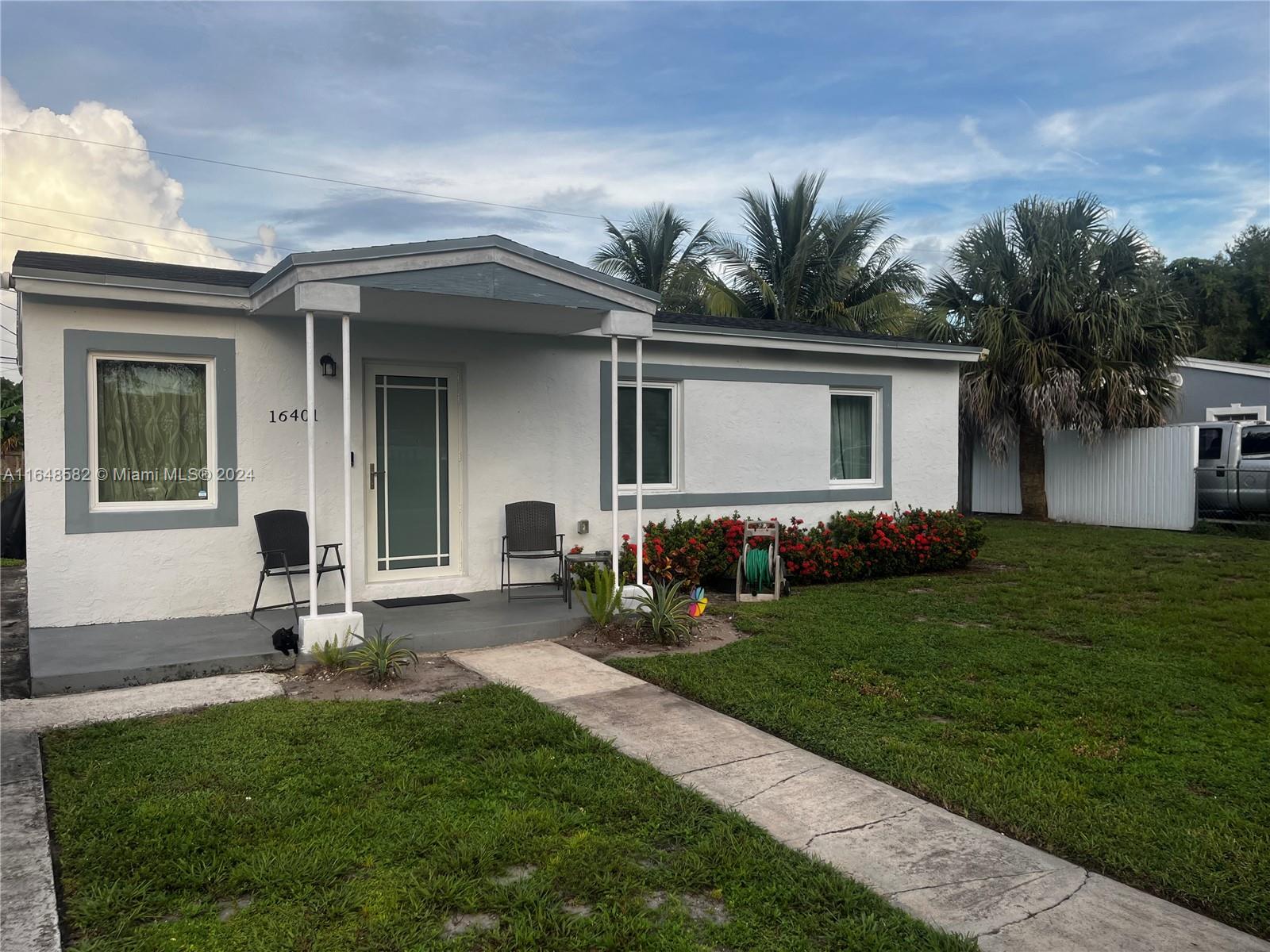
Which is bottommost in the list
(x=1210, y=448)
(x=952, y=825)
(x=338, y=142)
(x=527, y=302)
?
(x=952, y=825)

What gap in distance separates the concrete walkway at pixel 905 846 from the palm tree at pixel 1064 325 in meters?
12.6

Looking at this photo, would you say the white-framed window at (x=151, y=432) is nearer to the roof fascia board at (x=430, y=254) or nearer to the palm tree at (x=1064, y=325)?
the roof fascia board at (x=430, y=254)

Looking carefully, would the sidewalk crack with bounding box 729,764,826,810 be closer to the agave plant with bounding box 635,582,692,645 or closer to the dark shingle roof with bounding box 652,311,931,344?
the agave plant with bounding box 635,582,692,645

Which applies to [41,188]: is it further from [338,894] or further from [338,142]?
[338,894]

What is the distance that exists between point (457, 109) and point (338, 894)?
13959mm

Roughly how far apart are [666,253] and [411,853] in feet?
69.6

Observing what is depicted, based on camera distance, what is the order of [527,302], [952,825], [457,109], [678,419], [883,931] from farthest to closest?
[457,109] → [678,419] → [527,302] → [952,825] → [883,931]

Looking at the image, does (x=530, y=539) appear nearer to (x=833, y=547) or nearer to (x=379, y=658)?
(x=379, y=658)

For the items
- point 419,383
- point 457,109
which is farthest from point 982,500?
point 419,383

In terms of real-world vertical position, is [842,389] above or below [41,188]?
below

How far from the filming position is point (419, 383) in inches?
323

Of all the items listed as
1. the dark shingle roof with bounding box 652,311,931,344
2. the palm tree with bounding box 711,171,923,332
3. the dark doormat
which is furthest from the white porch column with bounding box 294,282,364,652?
the palm tree with bounding box 711,171,923,332

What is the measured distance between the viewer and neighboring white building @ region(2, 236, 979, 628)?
21.7ft

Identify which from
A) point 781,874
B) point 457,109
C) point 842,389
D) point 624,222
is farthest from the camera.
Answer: point 624,222
